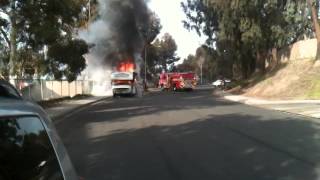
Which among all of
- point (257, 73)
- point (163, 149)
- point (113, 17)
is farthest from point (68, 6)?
point (113, 17)

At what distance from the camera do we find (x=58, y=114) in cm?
2909

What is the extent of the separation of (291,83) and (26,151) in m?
44.4

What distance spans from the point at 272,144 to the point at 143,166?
186 inches

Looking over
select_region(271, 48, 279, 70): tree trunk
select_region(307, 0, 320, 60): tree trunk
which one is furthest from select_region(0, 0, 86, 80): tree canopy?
select_region(271, 48, 279, 70): tree trunk

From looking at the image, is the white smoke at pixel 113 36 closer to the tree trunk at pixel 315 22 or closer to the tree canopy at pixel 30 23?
the tree trunk at pixel 315 22

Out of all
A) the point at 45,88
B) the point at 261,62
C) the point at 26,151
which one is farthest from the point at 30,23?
the point at 261,62

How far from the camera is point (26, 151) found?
3646 mm

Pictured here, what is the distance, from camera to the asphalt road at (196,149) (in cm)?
1096

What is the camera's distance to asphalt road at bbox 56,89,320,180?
10961 mm

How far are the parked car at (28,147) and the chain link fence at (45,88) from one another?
23207 mm

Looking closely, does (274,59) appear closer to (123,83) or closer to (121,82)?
(123,83)

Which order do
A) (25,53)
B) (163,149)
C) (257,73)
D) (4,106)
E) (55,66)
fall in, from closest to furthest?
(4,106), (163,149), (25,53), (55,66), (257,73)

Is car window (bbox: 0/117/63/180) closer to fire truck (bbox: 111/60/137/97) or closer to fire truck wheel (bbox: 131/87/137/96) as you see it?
fire truck (bbox: 111/60/137/97)

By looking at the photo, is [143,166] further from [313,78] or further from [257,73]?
[257,73]
